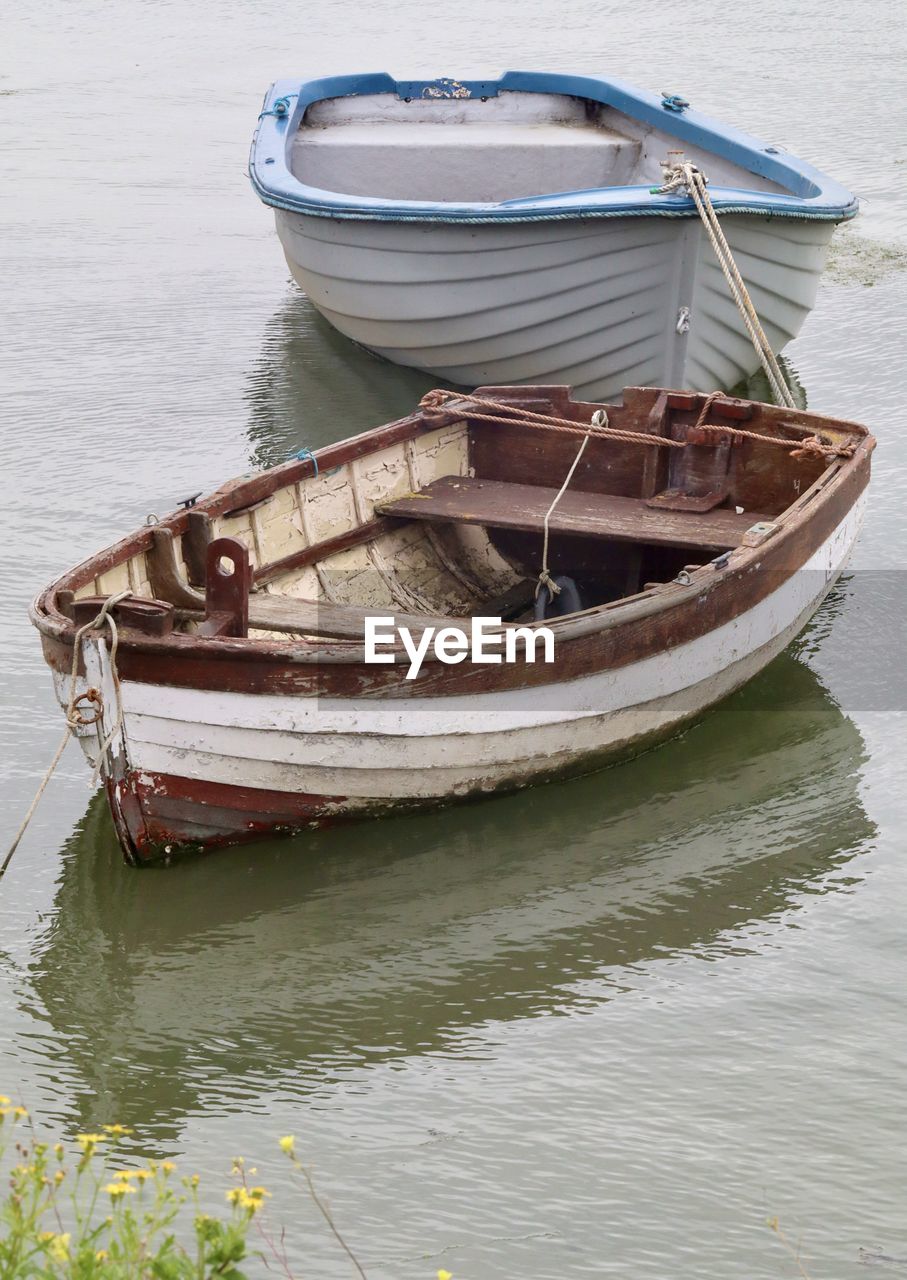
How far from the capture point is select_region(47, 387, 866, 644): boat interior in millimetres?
6320

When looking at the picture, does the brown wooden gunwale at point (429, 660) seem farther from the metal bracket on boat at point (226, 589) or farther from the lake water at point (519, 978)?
the lake water at point (519, 978)

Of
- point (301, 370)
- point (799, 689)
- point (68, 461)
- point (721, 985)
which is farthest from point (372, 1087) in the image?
point (301, 370)

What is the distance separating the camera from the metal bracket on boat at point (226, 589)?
5.20 m

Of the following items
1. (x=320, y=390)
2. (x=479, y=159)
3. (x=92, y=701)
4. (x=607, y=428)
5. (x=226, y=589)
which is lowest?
(x=92, y=701)

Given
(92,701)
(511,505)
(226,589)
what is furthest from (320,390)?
(92,701)

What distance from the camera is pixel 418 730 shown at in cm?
530

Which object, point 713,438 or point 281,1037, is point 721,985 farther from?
point 713,438

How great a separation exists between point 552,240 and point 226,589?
3877 mm

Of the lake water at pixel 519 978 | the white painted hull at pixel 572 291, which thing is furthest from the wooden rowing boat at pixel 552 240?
the lake water at pixel 519 978

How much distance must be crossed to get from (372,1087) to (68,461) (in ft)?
17.5

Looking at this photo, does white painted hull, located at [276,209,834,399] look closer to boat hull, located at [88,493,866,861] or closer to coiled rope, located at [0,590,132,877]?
boat hull, located at [88,493,866,861]

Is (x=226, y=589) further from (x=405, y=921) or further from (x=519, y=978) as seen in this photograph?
(x=519, y=978)

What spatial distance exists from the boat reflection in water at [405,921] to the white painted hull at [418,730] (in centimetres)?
18

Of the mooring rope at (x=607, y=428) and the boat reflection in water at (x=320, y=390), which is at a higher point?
the mooring rope at (x=607, y=428)
